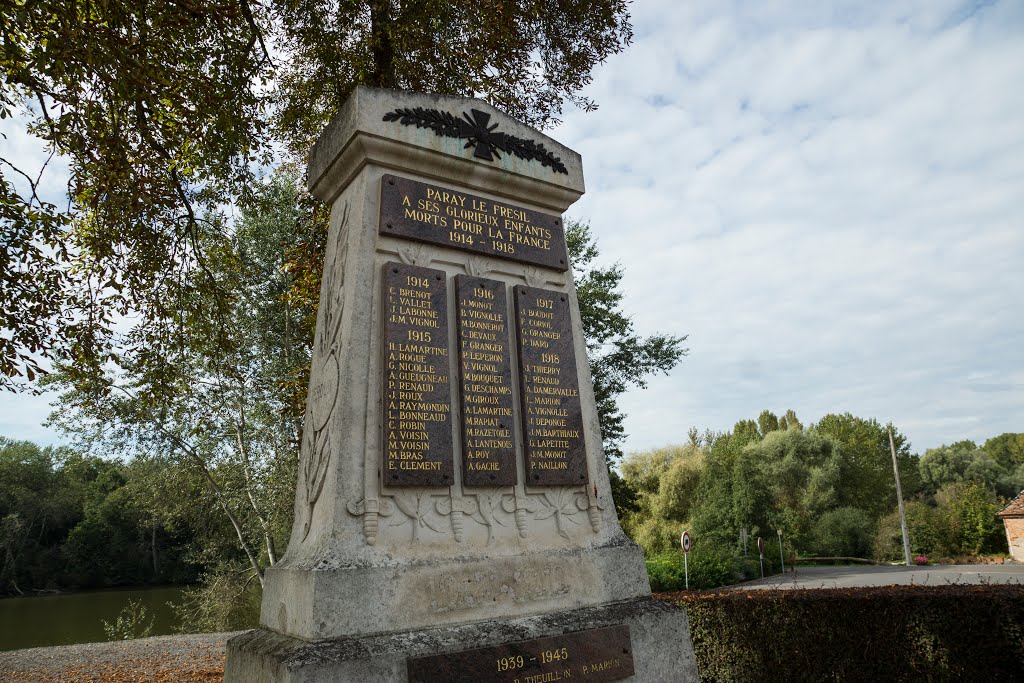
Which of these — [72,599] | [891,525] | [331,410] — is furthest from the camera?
[891,525]

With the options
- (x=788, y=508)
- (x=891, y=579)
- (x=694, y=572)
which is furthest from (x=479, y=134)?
(x=788, y=508)

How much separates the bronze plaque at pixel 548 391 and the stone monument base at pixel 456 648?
823mm

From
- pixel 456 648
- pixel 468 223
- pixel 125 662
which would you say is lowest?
pixel 125 662

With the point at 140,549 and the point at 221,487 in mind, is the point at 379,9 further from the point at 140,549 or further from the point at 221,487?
the point at 140,549

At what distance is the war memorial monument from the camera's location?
3.13m

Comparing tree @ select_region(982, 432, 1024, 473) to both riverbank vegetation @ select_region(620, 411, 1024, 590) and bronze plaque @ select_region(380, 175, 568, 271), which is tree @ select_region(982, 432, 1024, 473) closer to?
riverbank vegetation @ select_region(620, 411, 1024, 590)

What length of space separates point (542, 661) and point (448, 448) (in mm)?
1235

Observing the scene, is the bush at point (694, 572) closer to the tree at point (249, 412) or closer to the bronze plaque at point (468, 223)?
the tree at point (249, 412)

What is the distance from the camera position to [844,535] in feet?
117

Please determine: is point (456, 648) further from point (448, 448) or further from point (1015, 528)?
point (1015, 528)

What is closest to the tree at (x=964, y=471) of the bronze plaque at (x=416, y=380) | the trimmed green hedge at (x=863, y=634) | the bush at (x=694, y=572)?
the bush at (x=694, y=572)

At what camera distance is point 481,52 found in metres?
9.09

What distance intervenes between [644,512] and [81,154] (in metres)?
31.0

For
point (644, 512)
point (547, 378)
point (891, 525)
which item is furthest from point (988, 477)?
point (547, 378)
